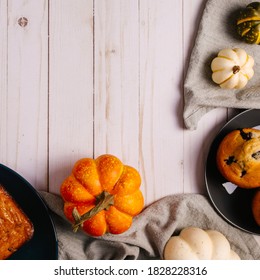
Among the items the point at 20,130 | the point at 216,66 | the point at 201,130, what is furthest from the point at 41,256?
the point at 216,66

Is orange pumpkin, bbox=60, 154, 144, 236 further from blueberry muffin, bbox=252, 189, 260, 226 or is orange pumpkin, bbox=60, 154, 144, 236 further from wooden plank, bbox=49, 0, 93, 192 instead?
Answer: blueberry muffin, bbox=252, 189, 260, 226

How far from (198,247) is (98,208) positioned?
0.94 feet

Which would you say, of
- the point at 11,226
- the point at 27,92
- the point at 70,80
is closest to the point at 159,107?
the point at 70,80

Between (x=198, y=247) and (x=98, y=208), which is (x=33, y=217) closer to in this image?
(x=98, y=208)

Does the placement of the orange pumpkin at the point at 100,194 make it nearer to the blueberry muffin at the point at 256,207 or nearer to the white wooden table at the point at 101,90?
the white wooden table at the point at 101,90

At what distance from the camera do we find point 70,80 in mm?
1195

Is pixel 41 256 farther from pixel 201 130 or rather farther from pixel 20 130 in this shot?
pixel 201 130

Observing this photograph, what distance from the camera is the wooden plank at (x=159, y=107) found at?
3.96ft

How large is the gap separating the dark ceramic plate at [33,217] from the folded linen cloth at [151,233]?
0.03 m

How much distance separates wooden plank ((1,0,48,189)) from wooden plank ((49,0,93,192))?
0.07 feet

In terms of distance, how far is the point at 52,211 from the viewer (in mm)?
1156

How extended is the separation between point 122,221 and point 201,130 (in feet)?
1.12

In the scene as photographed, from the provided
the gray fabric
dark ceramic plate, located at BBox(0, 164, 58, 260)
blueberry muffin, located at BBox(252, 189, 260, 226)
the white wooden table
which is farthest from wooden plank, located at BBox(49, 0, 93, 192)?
blueberry muffin, located at BBox(252, 189, 260, 226)

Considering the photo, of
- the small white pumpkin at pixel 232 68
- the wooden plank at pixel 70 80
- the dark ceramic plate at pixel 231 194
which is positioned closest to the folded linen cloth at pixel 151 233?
the dark ceramic plate at pixel 231 194
